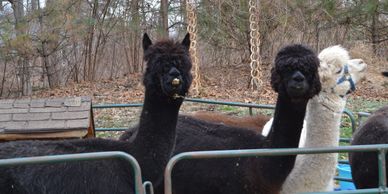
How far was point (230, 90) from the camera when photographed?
17.1m

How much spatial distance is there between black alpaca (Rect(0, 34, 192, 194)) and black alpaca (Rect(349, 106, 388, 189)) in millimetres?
1952

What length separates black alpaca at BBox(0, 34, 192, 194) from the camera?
415cm

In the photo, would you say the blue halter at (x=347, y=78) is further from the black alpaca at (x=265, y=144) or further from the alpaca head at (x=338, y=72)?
the black alpaca at (x=265, y=144)

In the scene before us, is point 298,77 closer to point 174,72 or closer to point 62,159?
point 174,72

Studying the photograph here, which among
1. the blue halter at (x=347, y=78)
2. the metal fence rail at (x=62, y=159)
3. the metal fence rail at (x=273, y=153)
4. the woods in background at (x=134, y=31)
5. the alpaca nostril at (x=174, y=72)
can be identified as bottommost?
the metal fence rail at (x=273, y=153)

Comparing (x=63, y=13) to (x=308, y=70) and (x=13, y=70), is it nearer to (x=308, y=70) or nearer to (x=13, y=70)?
(x=13, y=70)

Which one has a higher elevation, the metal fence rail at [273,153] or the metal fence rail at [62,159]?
the metal fence rail at [62,159]

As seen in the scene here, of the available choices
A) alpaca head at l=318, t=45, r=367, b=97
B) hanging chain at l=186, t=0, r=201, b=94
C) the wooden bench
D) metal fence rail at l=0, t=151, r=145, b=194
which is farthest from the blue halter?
hanging chain at l=186, t=0, r=201, b=94

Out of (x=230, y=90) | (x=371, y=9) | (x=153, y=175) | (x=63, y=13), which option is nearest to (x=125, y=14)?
(x=63, y=13)

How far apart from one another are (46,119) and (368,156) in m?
3.31

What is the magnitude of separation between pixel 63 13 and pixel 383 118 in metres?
13.6

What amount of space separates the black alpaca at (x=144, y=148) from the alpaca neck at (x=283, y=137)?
2.51 feet

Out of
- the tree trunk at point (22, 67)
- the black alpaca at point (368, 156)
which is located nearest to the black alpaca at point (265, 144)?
the black alpaca at point (368, 156)

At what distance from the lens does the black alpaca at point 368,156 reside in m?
5.19
